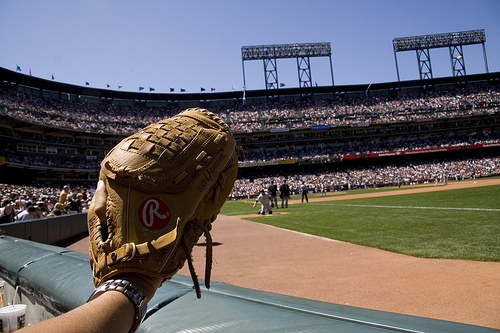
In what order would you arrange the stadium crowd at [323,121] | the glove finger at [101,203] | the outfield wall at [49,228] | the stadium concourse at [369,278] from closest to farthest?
1. the glove finger at [101,203]
2. the stadium concourse at [369,278]
3. the outfield wall at [49,228]
4. the stadium crowd at [323,121]

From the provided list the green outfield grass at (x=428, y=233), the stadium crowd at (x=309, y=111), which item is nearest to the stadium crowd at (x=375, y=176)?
the stadium crowd at (x=309, y=111)

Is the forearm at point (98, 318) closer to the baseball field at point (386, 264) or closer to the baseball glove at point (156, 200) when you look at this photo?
the baseball glove at point (156, 200)

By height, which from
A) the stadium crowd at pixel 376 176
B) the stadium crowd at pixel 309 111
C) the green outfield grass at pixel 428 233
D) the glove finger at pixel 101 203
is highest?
the stadium crowd at pixel 309 111

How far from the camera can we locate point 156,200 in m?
1.31

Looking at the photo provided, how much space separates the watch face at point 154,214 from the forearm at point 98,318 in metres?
0.27

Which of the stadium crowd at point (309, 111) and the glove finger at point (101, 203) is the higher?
the stadium crowd at point (309, 111)

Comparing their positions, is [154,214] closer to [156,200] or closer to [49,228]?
[156,200]

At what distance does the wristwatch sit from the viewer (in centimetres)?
110

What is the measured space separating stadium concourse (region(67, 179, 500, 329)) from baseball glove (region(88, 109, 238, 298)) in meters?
3.04

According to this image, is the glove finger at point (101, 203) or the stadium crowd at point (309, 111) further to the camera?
the stadium crowd at point (309, 111)

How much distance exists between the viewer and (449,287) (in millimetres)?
4168

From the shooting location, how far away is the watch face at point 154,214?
1.27m

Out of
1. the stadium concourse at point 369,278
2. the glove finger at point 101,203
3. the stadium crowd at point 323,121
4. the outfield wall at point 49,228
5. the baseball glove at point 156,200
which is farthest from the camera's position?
the stadium crowd at point 323,121

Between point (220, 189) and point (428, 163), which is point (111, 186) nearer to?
point (220, 189)
